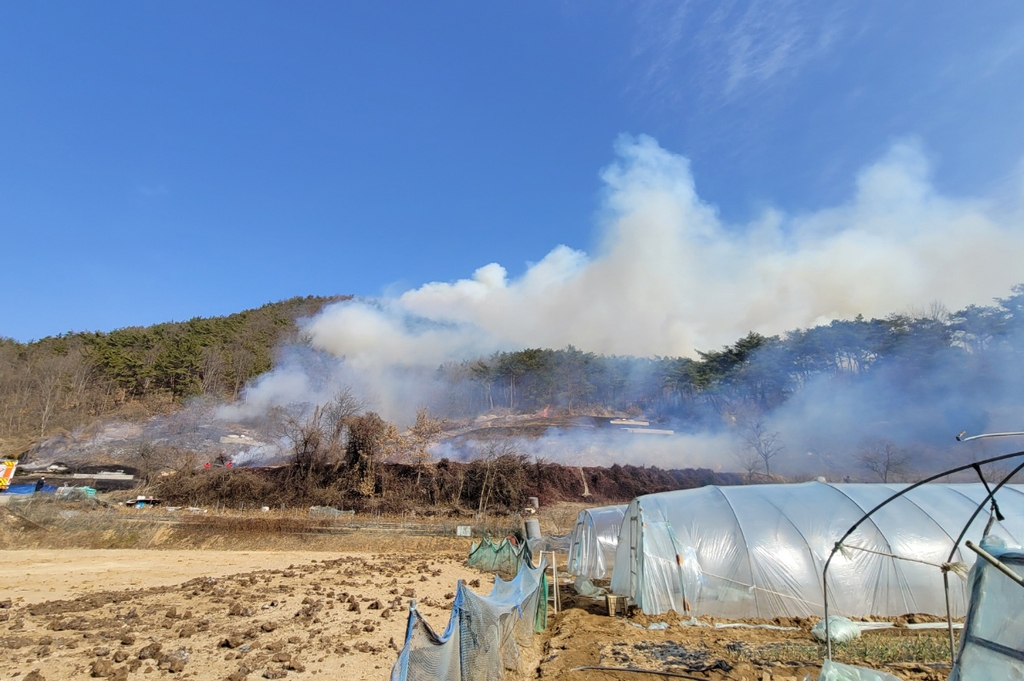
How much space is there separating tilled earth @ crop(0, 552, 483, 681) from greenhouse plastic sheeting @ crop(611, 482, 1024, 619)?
5.27 metres

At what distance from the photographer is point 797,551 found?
11.7 metres

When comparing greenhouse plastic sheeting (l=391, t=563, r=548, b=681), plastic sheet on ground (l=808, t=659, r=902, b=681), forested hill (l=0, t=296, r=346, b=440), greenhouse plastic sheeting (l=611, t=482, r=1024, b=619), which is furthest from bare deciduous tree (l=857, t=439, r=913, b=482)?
forested hill (l=0, t=296, r=346, b=440)

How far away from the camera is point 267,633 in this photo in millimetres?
10086

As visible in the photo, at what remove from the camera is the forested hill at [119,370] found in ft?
205

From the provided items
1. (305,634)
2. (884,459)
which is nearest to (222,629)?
(305,634)

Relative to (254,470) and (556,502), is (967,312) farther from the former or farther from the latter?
(254,470)

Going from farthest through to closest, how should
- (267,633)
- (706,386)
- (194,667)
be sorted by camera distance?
(706,386), (267,633), (194,667)

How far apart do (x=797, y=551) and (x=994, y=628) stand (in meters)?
8.40

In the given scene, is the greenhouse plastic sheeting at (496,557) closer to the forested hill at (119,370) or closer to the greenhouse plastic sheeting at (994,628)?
the greenhouse plastic sheeting at (994,628)

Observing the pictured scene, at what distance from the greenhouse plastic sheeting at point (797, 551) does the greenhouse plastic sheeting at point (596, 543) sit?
4966 millimetres

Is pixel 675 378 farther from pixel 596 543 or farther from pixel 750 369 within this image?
pixel 596 543

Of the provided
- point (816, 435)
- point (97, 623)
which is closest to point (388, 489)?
point (97, 623)

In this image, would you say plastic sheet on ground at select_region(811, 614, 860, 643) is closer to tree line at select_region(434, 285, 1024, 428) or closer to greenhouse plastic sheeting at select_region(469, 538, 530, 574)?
greenhouse plastic sheeting at select_region(469, 538, 530, 574)

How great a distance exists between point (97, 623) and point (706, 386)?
212ft
